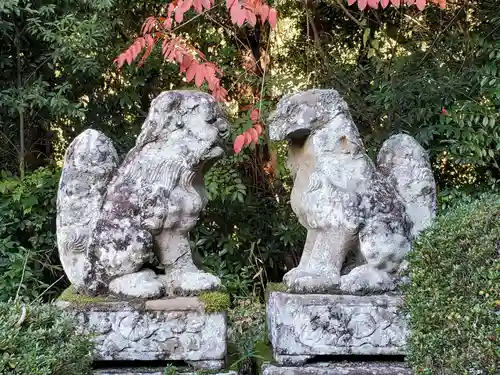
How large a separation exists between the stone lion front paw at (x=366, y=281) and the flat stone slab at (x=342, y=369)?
0.33 metres

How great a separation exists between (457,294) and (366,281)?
744 mm

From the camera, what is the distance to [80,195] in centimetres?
315

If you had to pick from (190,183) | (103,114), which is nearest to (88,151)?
(190,183)

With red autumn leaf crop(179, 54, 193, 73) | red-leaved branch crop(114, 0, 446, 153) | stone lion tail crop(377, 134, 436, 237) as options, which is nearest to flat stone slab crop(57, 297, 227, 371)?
red-leaved branch crop(114, 0, 446, 153)

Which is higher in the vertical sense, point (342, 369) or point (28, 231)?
point (28, 231)

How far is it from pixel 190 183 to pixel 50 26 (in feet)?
7.47

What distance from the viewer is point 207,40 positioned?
555 cm

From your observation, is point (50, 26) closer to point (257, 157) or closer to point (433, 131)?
point (257, 157)

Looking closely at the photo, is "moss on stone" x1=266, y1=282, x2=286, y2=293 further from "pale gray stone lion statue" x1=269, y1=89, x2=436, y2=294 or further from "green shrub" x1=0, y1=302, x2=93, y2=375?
"green shrub" x1=0, y1=302, x2=93, y2=375

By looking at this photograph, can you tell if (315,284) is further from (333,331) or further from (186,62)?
(186,62)

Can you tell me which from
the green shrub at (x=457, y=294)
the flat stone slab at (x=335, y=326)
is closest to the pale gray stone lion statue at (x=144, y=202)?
the flat stone slab at (x=335, y=326)

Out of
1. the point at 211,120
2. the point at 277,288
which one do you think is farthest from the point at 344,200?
the point at 211,120

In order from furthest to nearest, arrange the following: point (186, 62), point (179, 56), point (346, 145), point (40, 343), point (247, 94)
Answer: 1. point (247, 94)
2. point (186, 62)
3. point (179, 56)
4. point (346, 145)
5. point (40, 343)

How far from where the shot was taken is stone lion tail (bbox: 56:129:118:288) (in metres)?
3.13
